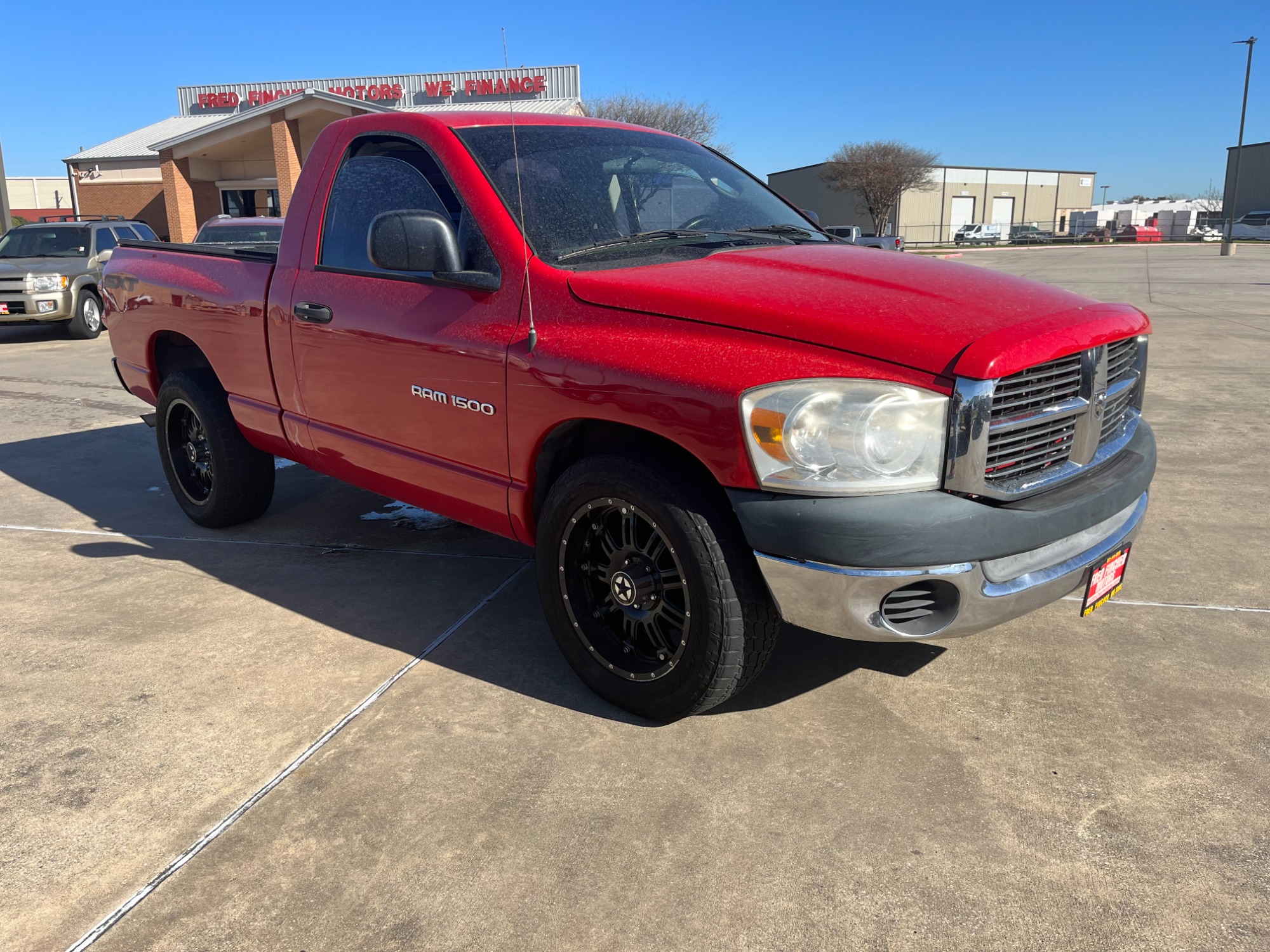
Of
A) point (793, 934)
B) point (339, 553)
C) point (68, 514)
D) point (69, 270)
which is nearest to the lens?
point (793, 934)

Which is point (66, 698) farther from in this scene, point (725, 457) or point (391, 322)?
point (725, 457)

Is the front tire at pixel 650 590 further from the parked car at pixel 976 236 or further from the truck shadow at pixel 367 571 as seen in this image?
the parked car at pixel 976 236

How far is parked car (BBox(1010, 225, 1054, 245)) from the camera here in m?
64.9

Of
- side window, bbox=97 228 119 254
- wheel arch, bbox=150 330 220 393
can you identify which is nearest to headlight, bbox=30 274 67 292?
side window, bbox=97 228 119 254

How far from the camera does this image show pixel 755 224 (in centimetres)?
386

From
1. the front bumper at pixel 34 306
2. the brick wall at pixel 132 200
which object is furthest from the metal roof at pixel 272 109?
the front bumper at pixel 34 306

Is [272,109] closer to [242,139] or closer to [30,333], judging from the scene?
[242,139]

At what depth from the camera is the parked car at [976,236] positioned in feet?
216

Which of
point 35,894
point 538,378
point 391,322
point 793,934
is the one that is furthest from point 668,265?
point 35,894

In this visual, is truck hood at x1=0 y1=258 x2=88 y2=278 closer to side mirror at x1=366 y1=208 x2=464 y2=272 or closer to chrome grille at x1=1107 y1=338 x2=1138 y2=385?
side mirror at x1=366 y1=208 x2=464 y2=272

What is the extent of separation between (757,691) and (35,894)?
6.92 ft

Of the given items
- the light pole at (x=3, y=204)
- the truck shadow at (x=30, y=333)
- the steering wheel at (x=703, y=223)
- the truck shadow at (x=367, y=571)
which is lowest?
the truck shadow at (x=367, y=571)

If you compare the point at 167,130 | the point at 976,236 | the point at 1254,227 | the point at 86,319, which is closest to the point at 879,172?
the point at 976,236

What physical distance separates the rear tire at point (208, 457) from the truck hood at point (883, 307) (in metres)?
2.60
